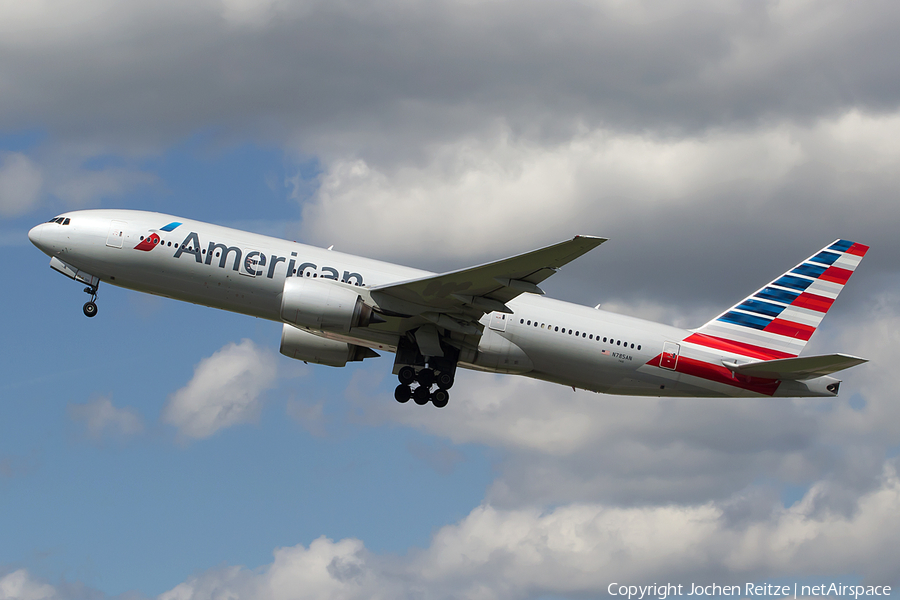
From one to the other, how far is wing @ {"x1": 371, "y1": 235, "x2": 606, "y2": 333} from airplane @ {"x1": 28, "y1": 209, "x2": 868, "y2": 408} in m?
0.06

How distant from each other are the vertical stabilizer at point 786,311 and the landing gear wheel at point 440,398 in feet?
32.7

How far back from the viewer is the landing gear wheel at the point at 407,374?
34531mm

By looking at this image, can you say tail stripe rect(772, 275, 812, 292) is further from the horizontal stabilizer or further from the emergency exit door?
the emergency exit door

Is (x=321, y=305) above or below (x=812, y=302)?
below

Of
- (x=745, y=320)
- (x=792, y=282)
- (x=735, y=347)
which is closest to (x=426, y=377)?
(x=735, y=347)

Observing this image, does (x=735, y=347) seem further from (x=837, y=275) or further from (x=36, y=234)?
(x=36, y=234)

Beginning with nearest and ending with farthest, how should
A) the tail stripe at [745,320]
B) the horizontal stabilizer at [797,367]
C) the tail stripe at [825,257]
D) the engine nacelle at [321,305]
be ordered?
the engine nacelle at [321,305] → the horizontal stabilizer at [797,367] → the tail stripe at [745,320] → the tail stripe at [825,257]

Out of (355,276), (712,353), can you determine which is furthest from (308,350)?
(712,353)

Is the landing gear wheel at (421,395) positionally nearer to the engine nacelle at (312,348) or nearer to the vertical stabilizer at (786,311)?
the engine nacelle at (312,348)

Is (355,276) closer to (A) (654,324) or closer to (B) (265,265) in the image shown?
(B) (265,265)

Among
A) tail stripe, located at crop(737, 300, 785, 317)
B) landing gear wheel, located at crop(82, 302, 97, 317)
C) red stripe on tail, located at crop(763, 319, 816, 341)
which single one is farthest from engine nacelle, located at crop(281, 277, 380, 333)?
red stripe on tail, located at crop(763, 319, 816, 341)

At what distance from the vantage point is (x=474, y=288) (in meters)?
31.2

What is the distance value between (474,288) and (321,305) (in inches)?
213

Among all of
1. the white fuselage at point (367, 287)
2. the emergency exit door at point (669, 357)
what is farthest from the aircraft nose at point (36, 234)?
the emergency exit door at point (669, 357)
